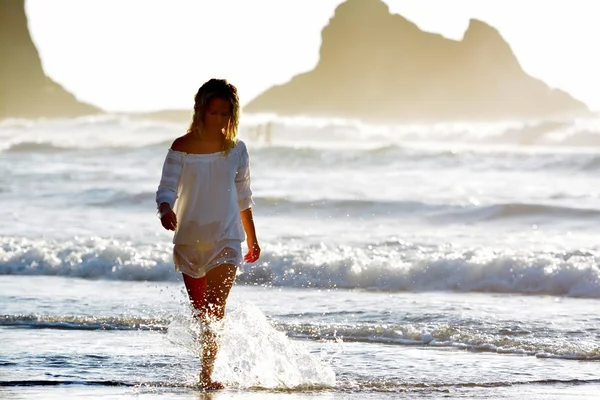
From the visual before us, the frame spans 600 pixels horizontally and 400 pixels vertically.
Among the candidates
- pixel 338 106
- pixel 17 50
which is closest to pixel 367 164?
pixel 338 106

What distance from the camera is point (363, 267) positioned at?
41.8 ft

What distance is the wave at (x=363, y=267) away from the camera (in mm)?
12133

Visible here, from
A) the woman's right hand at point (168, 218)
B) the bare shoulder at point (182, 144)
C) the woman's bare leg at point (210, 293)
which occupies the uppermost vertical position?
the bare shoulder at point (182, 144)

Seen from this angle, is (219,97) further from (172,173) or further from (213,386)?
(213,386)

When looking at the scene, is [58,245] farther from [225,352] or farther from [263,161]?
[263,161]

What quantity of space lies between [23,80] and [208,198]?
10601 centimetres

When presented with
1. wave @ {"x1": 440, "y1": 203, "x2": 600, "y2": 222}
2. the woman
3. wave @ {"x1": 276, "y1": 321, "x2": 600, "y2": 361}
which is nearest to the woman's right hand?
the woman

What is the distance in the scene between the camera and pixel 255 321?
6668 millimetres

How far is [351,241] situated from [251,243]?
9459 millimetres

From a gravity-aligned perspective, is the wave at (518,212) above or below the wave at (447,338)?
above

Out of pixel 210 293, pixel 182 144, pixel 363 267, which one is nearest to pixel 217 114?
pixel 182 144

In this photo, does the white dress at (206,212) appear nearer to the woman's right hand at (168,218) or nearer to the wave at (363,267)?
the woman's right hand at (168,218)

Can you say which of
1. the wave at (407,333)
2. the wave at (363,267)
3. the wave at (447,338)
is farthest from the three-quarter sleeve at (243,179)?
the wave at (363,267)

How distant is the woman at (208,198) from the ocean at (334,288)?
314mm
